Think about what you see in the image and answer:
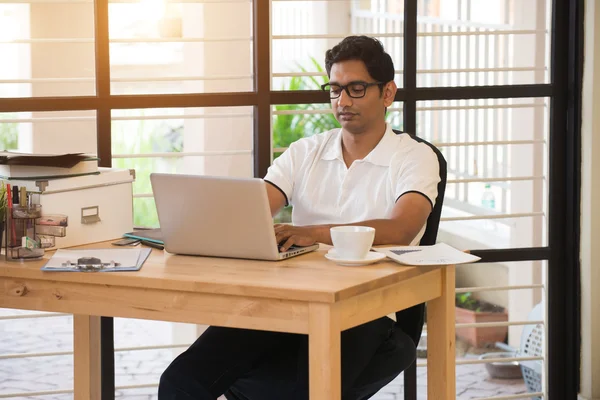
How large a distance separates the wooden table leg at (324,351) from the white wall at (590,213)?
151 cm

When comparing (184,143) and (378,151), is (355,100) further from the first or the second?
(184,143)

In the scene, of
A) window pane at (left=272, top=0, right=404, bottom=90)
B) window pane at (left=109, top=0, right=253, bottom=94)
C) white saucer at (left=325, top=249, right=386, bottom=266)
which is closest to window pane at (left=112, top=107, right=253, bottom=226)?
window pane at (left=109, top=0, right=253, bottom=94)

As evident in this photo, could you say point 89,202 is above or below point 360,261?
above

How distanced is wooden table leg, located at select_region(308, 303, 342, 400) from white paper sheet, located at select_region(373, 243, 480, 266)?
0.96 ft

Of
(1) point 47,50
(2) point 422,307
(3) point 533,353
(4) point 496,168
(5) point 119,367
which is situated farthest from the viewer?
(1) point 47,50

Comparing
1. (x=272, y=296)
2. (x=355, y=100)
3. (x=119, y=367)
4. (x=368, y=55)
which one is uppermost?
(x=368, y=55)

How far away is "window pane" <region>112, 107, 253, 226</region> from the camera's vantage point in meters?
5.04

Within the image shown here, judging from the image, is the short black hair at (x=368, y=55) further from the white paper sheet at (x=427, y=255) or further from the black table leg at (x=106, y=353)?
the black table leg at (x=106, y=353)

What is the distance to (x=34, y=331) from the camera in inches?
199

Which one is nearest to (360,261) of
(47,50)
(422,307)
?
(422,307)

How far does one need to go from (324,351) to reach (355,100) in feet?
3.09

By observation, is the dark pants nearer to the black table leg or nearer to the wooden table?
the wooden table

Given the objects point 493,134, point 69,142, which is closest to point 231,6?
point 69,142

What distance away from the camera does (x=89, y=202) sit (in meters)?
2.42
